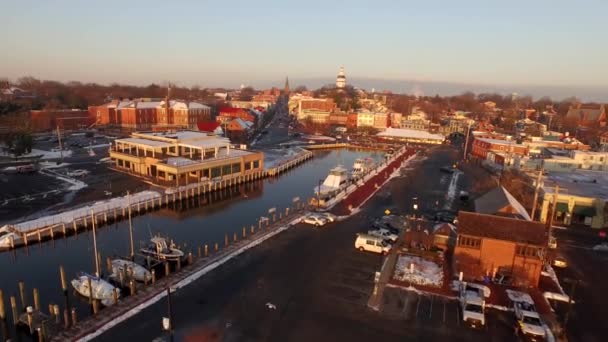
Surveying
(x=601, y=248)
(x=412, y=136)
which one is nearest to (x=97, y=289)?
(x=601, y=248)

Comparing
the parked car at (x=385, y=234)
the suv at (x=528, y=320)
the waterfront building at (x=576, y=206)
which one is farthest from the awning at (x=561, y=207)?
the suv at (x=528, y=320)

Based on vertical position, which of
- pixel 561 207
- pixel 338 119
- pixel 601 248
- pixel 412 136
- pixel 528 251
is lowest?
pixel 601 248

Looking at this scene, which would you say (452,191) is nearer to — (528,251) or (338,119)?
(528,251)

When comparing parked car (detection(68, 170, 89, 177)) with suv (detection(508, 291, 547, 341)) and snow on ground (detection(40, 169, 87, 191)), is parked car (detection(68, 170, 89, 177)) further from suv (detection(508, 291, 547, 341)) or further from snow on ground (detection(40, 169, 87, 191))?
suv (detection(508, 291, 547, 341))

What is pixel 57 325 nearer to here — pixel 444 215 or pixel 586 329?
pixel 586 329

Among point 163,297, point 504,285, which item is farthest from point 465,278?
point 163,297

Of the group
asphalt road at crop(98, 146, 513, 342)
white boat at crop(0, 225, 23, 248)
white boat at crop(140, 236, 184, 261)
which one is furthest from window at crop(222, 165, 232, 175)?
white boat at crop(0, 225, 23, 248)
